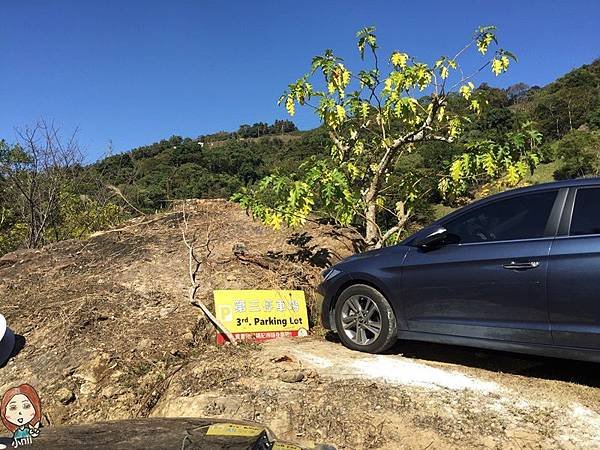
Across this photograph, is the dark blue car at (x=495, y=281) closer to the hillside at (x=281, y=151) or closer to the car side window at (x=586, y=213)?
the car side window at (x=586, y=213)

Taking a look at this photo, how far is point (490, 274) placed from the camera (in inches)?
170

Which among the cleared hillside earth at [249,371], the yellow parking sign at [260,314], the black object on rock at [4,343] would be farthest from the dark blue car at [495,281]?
the black object on rock at [4,343]

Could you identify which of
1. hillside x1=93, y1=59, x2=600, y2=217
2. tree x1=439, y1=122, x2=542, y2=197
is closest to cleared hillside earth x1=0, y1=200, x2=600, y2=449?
hillside x1=93, y1=59, x2=600, y2=217

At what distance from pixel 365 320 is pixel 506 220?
167 cm

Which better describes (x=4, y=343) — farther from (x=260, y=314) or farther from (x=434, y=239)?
(x=434, y=239)

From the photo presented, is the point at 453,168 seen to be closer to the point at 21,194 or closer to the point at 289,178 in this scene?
the point at 289,178

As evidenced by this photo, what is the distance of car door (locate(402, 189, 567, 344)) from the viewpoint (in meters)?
4.11

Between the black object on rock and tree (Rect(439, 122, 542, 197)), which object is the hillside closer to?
tree (Rect(439, 122, 542, 197))

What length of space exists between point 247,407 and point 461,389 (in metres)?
1.69

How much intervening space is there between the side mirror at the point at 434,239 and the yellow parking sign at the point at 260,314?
2.14 m

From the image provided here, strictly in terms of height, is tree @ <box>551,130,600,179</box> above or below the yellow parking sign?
above

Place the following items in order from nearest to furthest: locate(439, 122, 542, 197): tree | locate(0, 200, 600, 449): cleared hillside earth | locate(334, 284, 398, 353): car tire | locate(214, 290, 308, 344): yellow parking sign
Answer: locate(0, 200, 600, 449): cleared hillside earth
locate(334, 284, 398, 353): car tire
locate(214, 290, 308, 344): yellow parking sign
locate(439, 122, 542, 197): tree

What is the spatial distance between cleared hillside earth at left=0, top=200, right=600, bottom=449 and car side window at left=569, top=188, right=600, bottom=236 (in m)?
1.25


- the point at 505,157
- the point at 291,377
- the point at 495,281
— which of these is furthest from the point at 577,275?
the point at 505,157
